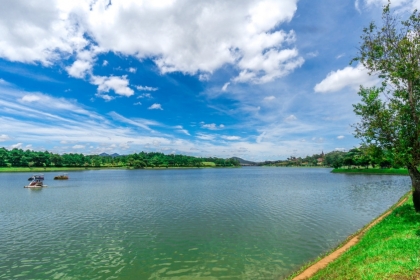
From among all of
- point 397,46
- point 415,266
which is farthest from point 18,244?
point 397,46

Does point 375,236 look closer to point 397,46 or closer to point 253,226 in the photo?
point 253,226

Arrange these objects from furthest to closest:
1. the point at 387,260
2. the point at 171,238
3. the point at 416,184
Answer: the point at 171,238
the point at 416,184
the point at 387,260

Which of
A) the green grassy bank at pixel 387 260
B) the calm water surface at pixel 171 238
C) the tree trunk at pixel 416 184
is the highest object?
the tree trunk at pixel 416 184

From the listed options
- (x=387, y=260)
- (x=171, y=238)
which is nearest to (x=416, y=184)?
(x=387, y=260)

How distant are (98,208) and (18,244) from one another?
15.4 meters

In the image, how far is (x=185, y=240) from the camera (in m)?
20.9

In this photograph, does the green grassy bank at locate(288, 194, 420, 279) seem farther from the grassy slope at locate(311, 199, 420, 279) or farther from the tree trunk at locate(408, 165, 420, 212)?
the tree trunk at locate(408, 165, 420, 212)

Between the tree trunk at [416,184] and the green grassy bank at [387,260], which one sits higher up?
the tree trunk at [416,184]

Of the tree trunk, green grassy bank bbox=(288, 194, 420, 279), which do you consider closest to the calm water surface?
green grassy bank bbox=(288, 194, 420, 279)

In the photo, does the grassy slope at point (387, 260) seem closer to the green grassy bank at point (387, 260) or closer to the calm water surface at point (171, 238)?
the green grassy bank at point (387, 260)

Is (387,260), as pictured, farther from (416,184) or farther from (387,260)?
(416,184)

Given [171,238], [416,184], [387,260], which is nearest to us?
[387,260]

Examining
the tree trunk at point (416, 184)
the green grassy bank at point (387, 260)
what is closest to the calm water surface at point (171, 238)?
the green grassy bank at point (387, 260)

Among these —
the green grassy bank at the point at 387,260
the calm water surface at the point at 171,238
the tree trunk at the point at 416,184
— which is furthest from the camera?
the tree trunk at the point at 416,184
